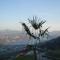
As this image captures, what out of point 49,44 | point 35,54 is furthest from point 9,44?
point 49,44

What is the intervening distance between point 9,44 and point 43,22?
1.78m

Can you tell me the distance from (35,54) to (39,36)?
77cm

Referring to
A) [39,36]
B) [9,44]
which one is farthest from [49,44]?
[9,44]

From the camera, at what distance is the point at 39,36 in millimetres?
6492

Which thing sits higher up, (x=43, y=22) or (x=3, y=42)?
(x=43, y=22)

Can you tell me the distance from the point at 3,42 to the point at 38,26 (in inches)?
73.0

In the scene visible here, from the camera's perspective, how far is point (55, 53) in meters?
7.05

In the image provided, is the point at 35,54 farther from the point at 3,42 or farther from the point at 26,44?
the point at 3,42

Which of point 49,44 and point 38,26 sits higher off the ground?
point 38,26

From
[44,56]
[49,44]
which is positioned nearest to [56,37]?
[49,44]

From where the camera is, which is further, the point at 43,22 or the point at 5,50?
the point at 5,50

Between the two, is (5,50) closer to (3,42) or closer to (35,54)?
(3,42)

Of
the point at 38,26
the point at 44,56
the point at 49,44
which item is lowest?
the point at 44,56

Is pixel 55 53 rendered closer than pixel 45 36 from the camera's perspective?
No
